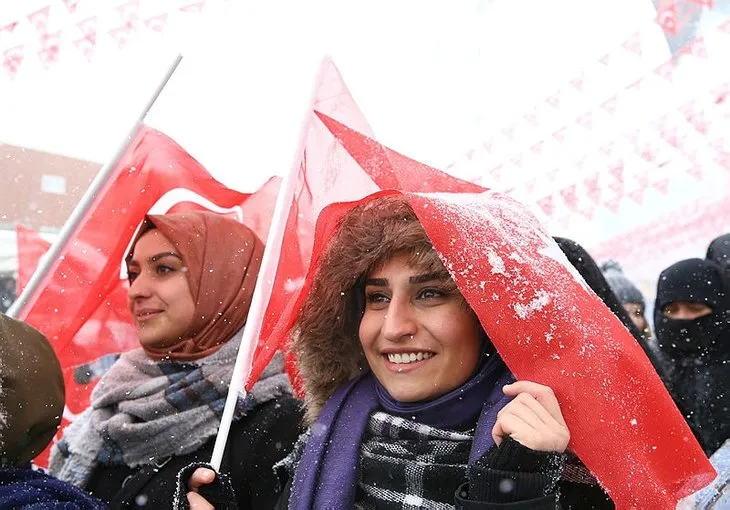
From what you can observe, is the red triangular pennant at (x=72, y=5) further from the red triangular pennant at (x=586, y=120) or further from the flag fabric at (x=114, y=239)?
the red triangular pennant at (x=586, y=120)

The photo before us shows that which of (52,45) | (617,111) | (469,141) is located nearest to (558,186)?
(469,141)

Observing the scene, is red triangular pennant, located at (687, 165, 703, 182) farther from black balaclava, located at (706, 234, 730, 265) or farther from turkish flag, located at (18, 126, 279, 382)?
turkish flag, located at (18, 126, 279, 382)

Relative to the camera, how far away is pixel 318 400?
252 cm

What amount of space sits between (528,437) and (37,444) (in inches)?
47.5

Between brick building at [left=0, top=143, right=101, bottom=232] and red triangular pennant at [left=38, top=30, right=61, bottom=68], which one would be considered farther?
red triangular pennant at [left=38, top=30, right=61, bottom=68]

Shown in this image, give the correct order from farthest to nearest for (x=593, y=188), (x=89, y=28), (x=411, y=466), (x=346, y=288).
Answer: (x=593, y=188) → (x=89, y=28) → (x=346, y=288) → (x=411, y=466)

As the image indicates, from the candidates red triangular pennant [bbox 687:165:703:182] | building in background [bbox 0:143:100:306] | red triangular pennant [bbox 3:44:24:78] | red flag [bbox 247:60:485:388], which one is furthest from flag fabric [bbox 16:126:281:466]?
red triangular pennant [bbox 687:165:703:182]

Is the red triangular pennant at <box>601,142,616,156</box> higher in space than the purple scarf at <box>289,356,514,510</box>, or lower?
higher

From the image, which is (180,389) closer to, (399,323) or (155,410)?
(155,410)

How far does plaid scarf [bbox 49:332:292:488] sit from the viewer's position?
2.92 meters

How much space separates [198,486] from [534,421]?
0.96m

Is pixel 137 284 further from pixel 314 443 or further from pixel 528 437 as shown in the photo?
pixel 528 437

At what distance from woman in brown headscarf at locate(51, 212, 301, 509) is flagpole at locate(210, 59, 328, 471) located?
1.92 ft

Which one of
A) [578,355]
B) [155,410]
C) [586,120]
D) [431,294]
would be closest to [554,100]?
[586,120]
